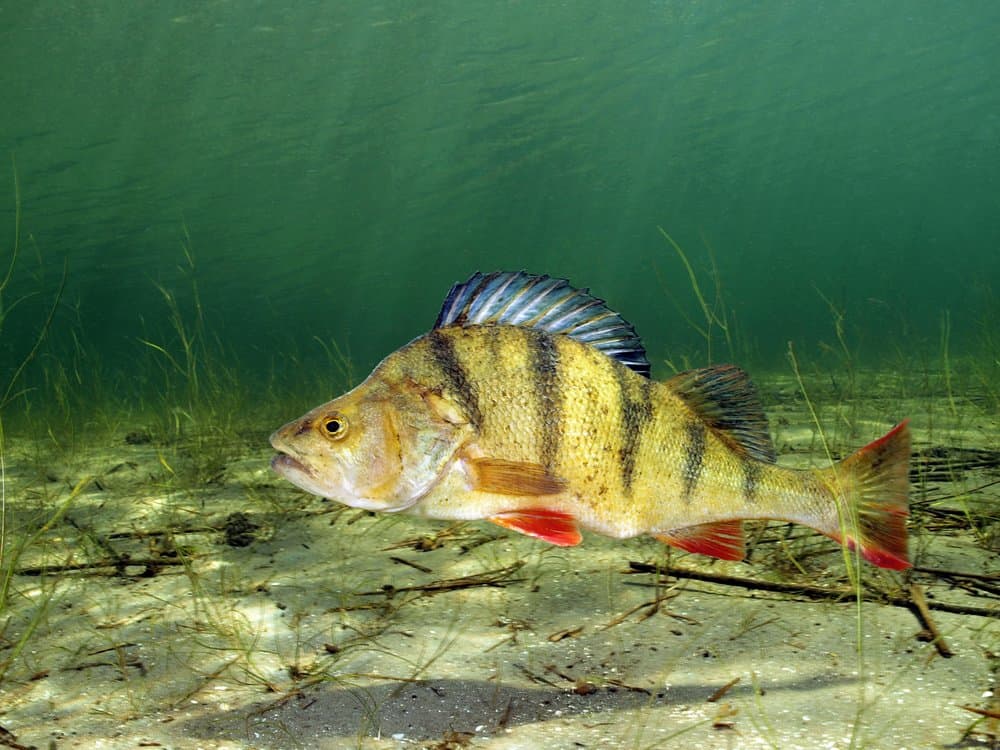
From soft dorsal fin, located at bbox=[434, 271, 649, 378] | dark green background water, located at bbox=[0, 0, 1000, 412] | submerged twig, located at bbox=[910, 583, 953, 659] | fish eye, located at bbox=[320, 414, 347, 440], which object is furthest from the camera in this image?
dark green background water, located at bbox=[0, 0, 1000, 412]

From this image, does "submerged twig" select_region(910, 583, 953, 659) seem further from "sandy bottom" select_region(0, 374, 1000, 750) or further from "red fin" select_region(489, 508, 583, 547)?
"red fin" select_region(489, 508, 583, 547)

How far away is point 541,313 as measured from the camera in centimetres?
220

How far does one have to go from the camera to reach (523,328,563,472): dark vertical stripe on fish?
2.04 metres

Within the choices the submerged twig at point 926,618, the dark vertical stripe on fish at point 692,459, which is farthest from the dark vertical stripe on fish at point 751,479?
the submerged twig at point 926,618

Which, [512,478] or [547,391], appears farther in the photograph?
[547,391]

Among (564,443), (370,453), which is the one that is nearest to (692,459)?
(564,443)

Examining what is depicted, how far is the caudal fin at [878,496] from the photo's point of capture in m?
2.04

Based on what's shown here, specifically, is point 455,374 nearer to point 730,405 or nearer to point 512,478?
point 512,478

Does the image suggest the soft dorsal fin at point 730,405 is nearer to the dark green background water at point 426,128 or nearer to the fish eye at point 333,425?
the fish eye at point 333,425

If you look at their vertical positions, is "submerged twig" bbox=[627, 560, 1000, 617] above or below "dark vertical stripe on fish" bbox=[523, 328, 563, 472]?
below

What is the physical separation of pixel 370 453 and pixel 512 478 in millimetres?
391

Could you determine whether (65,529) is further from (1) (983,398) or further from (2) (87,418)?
(1) (983,398)

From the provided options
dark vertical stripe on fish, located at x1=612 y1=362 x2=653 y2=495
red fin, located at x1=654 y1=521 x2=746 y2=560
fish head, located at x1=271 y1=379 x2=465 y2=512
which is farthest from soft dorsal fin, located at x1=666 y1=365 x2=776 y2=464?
fish head, located at x1=271 y1=379 x2=465 y2=512

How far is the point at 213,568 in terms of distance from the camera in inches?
146
